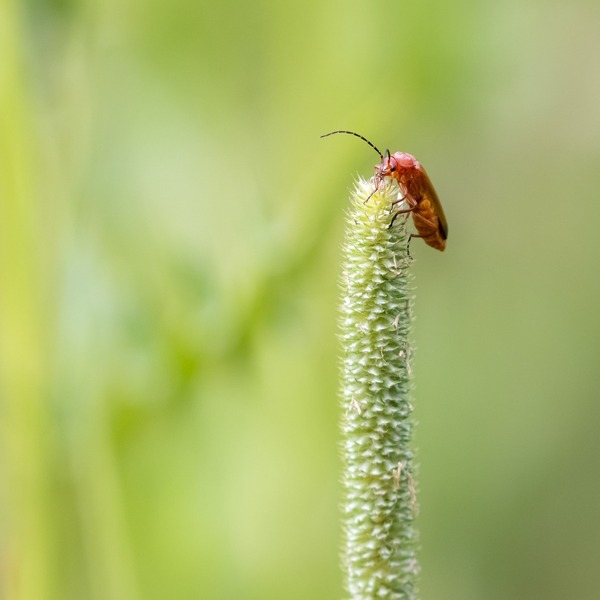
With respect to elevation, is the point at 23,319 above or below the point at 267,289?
below

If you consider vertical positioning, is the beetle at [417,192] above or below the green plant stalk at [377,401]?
above

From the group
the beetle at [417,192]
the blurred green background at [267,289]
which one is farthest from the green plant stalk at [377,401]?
the blurred green background at [267,289]

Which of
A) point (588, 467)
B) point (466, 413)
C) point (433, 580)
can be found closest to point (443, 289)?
point (466, 413)

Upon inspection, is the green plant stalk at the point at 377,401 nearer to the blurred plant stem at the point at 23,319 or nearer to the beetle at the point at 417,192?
the beetle at the point at 417,192

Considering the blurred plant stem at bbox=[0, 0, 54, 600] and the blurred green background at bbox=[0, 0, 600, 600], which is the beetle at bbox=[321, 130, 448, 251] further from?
the blurred plant stem at bbox=[0, 0, 54, 600]

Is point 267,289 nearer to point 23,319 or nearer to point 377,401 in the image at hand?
point 23,319

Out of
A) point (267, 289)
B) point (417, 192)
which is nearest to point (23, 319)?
point (267, 289)
